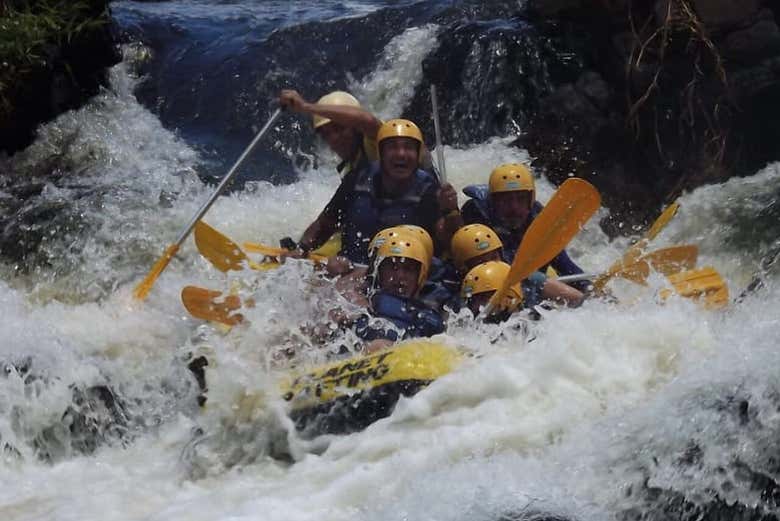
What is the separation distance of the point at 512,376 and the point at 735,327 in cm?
85

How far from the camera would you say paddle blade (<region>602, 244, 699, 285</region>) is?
5344 millimetres

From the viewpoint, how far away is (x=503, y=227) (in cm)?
578

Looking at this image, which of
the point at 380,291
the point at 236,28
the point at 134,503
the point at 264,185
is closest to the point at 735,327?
the point at 380,291

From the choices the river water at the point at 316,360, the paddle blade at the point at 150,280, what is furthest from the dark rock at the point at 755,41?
the paddle blade at the point at 150,280

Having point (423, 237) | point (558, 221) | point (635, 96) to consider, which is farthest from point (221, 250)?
point (635, 96)

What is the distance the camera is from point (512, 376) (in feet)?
13.7

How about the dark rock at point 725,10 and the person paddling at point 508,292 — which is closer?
the person paddling at point 508,292

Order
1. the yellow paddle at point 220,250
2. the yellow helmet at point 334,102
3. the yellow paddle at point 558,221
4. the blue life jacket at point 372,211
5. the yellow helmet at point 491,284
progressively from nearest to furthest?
the yellow helmet at point 491,284, the yellow paddle at point 558,221, the blue life jacket at point 372,211, the yellow paddle at point 220,250, the yellow helmet at point 334,102

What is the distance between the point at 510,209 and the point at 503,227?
0.10m

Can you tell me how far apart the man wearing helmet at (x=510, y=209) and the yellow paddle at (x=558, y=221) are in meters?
0.48

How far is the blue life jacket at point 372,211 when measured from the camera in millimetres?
5809

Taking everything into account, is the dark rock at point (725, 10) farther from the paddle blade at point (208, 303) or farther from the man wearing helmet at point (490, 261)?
the paddle blade at point (208, 303)

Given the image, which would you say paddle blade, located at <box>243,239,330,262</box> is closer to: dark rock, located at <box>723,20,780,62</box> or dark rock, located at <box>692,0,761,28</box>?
dark rock, located at <box>692,0,761,28</box>

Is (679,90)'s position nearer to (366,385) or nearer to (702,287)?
(702,287)
